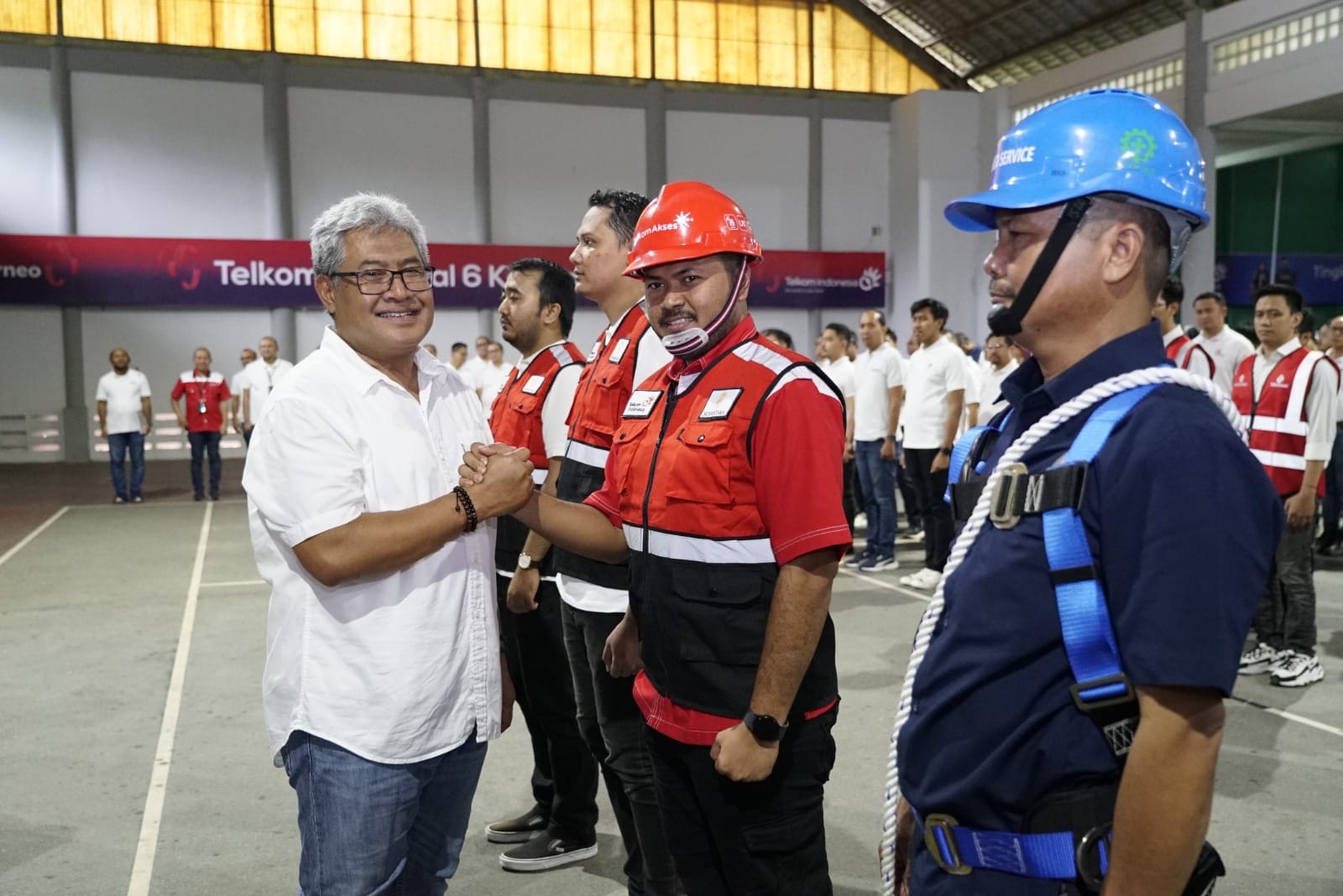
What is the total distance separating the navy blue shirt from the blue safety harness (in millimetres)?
17

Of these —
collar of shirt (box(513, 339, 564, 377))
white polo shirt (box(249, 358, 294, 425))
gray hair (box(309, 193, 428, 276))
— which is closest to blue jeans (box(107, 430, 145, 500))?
white polo shirt (box(249, 358, 294, 425))

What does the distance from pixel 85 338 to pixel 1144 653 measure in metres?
20.3

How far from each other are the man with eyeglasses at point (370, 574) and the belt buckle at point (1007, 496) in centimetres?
106

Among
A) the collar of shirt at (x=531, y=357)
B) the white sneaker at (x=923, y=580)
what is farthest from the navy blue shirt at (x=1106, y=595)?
the white sneaker at (x=923, y=580)

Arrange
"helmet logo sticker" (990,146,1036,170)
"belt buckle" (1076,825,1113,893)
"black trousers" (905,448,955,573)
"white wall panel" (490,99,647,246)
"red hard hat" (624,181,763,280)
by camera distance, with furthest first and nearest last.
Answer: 1. "white wall panel" (490,99,647,246)
2. "black trousers" (905,448,955,573)
3. "red hard hat" (624,181,763,280)
4. "helmet logo sticker" (990,146,1036,170)
5. "belt buckle" (1076,825,1113,893)

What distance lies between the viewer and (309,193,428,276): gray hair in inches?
84.1

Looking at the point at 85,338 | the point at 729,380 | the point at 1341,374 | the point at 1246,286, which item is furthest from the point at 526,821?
the point at 1246,286

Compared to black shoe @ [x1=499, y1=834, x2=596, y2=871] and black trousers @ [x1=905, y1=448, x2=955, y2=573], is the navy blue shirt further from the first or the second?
black trousers @ [x1=905, y1=448, x2=955, y2=573]

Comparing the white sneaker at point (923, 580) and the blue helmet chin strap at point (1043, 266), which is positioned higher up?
the blue helmet chin strap at point (1043, 266)

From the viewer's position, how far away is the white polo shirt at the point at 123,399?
12.8 m

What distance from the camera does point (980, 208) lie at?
152 cm

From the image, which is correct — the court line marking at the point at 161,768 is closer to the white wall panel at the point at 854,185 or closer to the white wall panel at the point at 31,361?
the white wall panel at the point at 31,361

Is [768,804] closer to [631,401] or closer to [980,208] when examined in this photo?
[631,401]

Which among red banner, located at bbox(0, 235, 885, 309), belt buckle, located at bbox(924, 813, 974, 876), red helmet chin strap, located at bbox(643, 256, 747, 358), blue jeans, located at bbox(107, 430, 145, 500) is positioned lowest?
blue jeans, located at bbox(107, 430, 145, 500)
